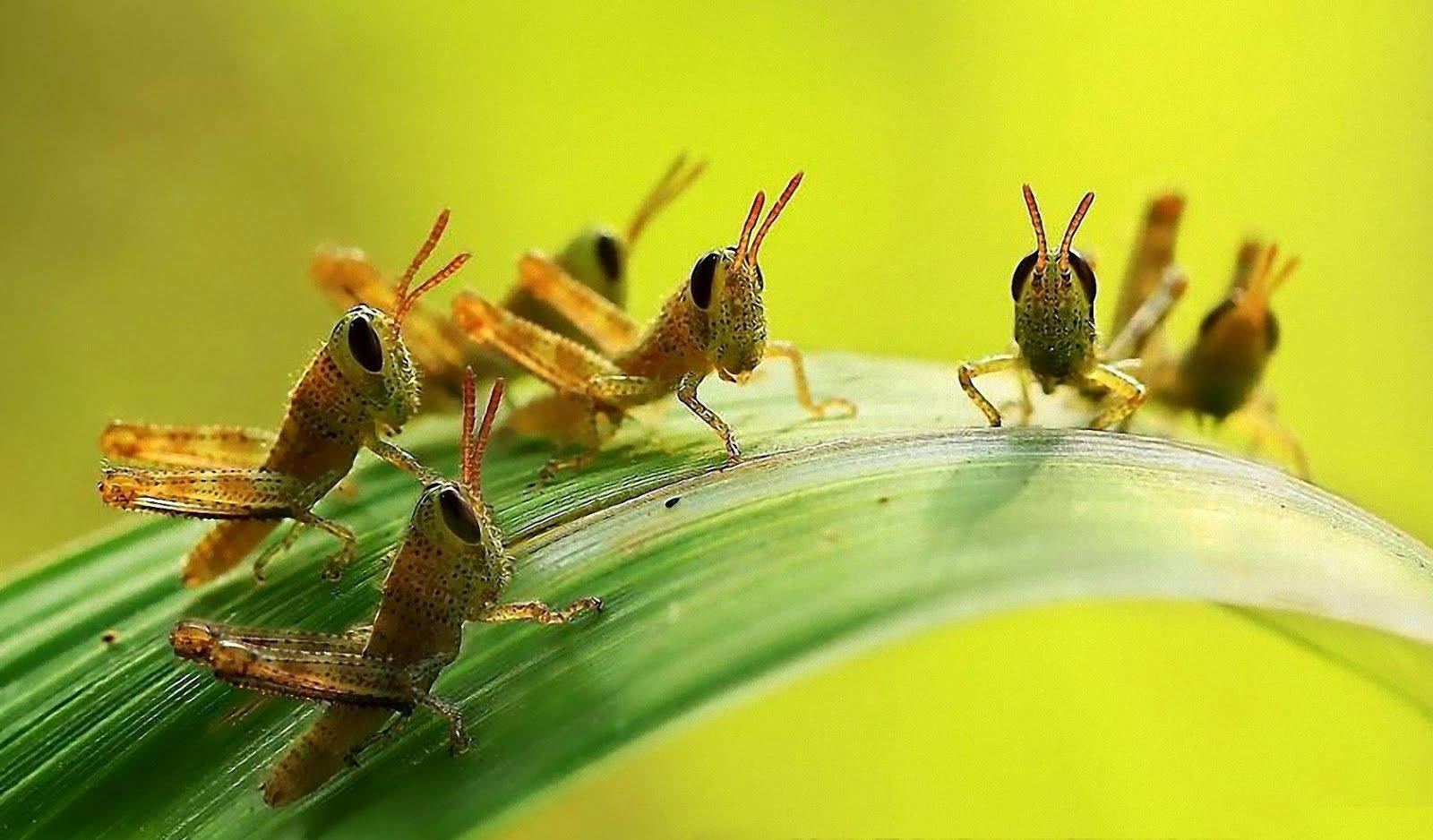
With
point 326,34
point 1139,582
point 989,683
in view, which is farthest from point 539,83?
point 1139,582

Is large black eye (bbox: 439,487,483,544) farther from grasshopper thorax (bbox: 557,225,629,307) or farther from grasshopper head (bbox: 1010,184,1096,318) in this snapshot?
grasshopper thorax (bbox: 557,225,629,307)

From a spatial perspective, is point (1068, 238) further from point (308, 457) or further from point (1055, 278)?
point (308, 457)

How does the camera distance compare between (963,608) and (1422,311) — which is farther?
(1422,311)

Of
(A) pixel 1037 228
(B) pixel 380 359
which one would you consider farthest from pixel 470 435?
(A) pixel 1037 228

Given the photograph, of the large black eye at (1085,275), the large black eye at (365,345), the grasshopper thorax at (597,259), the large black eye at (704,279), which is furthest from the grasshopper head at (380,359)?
the large black eye at (1085,275)

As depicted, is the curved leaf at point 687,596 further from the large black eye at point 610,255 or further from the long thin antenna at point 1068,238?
the large black eye at point 610,255

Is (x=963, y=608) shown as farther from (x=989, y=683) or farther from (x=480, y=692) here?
(x=989, y=683)

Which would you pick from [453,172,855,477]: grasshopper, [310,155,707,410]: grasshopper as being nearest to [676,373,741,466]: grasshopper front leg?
[453,172,855,477]: grasshopper
